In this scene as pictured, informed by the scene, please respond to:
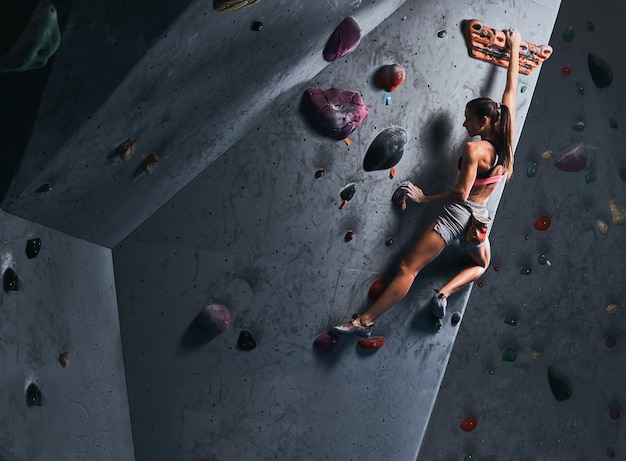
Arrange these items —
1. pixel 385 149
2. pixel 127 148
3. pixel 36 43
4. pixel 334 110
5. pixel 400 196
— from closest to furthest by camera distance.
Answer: pixel 36 43 < pixel 127 148 < pixel 334 110 < pixel 385 149 < pixel 400 196

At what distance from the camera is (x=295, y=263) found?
382 centimetres

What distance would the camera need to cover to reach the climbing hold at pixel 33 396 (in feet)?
9.32

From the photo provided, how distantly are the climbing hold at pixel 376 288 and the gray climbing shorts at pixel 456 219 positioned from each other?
327 mm

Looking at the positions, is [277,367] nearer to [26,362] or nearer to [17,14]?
[26,362]

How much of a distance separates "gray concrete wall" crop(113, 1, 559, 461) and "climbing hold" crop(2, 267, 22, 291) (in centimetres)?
87

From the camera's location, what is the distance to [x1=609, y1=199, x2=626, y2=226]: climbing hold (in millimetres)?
4793

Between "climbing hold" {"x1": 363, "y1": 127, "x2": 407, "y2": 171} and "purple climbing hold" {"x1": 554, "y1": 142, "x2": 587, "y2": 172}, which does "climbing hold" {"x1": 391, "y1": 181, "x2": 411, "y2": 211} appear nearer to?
"climbing hold" {"x1": 363, "y1": 127, "x2": 407, "y2": 171}

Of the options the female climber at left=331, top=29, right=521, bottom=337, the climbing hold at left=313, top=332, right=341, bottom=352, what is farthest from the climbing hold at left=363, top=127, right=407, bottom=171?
the climbing hold at left=313, top=332, right=341, bottom=352

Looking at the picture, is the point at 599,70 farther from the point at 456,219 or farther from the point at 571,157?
the point at 456,219

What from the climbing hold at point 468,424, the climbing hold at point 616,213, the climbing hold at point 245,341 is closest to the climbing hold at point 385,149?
the climbing hold at point 245,341

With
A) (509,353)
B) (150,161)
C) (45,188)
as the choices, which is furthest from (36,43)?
(509,353)

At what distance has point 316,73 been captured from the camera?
3.62m

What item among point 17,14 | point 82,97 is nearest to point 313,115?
point 82,97

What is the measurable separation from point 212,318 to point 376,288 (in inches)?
29.1
